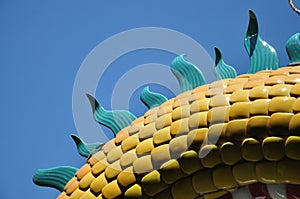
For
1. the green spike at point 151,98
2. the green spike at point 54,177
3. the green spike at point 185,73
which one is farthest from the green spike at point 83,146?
the green spike at point 185,73

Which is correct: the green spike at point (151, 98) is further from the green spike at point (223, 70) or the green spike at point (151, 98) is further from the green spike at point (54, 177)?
the green spike at point (54, 177)

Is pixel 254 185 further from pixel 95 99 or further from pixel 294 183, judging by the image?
pixel 95 99

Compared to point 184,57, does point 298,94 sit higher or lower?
lower

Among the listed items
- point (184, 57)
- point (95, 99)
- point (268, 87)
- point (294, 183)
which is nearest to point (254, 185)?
point (294, 183)

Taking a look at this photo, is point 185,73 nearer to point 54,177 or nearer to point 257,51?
point 257,51

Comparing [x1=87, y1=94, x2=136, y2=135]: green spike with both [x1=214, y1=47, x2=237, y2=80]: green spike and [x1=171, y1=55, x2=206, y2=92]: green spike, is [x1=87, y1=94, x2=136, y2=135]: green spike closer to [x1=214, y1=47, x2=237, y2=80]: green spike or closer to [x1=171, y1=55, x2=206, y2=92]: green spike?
[x1=171, y1=55, x2=206, y2=92]: green spike

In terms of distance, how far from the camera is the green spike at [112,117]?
2516 millimetres

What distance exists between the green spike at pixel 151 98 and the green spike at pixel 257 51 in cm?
37

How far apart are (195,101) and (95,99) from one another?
0.56 meters

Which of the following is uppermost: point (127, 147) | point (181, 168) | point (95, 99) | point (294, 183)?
point (95, 99)

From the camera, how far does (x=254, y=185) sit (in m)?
2.04

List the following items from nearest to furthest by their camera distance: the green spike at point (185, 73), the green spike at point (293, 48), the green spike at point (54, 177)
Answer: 1. the green spike at point (293, 48)
2. the green spike at point (185, 73)
3. the green spike at point (54, 177)

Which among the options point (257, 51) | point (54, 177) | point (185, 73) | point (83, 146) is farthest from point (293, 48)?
point (54, 177)

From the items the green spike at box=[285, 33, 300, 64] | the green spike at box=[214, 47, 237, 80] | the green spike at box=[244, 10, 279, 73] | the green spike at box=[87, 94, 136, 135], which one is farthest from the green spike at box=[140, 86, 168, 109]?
the green spike at box=[285, 33, 300, 64]
